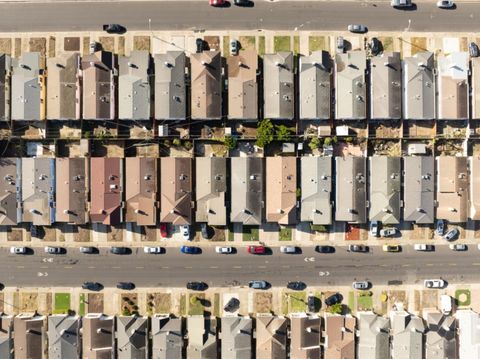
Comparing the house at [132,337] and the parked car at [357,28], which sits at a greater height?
the parked car at [357,28]

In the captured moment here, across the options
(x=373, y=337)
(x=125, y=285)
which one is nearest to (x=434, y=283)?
(x=373, y=337)

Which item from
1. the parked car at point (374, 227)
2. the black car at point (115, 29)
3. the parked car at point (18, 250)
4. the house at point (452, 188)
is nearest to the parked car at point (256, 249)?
the parked car at point (374, 227)

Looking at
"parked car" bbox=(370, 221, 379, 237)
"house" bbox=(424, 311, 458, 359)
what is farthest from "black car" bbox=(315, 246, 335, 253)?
"house" bbox=(424, 311, 458, 359)

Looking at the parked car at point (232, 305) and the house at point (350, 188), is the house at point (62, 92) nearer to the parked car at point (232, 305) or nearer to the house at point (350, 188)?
the parked car at point (232, 305)

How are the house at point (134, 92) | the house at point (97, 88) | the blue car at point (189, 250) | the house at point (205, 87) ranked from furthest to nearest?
1. the blue car at point (189, 250)
2. the house at point (134, 92)
3. the house at point (97, 88)
4. the house at point (205, 87)

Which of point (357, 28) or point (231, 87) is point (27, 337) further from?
point (357, 28)

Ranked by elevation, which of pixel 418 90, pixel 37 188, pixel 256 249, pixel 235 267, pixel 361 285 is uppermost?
pixel 418 90
